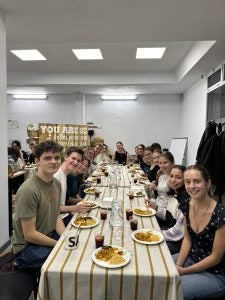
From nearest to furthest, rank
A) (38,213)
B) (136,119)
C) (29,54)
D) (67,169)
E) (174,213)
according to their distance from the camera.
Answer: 1. (38,213)
2. (174,213)
3. (67,169)
4. (29,54)
5. (136,119)

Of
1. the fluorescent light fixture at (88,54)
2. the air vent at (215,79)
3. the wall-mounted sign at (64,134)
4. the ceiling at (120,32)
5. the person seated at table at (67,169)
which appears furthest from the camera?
the wall-mounted sign at (64,134)

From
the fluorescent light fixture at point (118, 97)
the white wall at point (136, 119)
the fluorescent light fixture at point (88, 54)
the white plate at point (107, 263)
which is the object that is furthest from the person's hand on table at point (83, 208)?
the fluorescent light fixture at point (118, 97)

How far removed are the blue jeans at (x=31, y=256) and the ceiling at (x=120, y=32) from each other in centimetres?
244

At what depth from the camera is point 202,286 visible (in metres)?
1.45

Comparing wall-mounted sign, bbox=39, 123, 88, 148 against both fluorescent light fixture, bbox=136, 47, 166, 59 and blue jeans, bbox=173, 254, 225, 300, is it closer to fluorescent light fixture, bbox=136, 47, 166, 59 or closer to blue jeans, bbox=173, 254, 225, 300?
fluorescent light fixture, bbox=136, 47, 166, 59

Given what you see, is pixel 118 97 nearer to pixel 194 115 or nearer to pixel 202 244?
pixel 194 115

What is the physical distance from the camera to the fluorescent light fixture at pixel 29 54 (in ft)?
15.3

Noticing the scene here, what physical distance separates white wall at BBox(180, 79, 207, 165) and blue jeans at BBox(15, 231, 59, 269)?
182 inches

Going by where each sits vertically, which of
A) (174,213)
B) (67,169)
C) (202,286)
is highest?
(67,169)

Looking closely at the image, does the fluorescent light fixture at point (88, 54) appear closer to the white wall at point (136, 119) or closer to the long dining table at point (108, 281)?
the white wall at point (136, 119)

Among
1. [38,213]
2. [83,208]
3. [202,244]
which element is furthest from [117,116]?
[202,244]

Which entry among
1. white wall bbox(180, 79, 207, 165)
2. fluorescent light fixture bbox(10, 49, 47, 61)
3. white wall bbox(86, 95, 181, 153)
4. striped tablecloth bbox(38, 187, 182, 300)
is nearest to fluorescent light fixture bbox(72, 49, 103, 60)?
fluorescent light fixture bbox(10, 49, 47, 61)

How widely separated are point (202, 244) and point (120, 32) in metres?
2.83

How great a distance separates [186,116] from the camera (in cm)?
704
